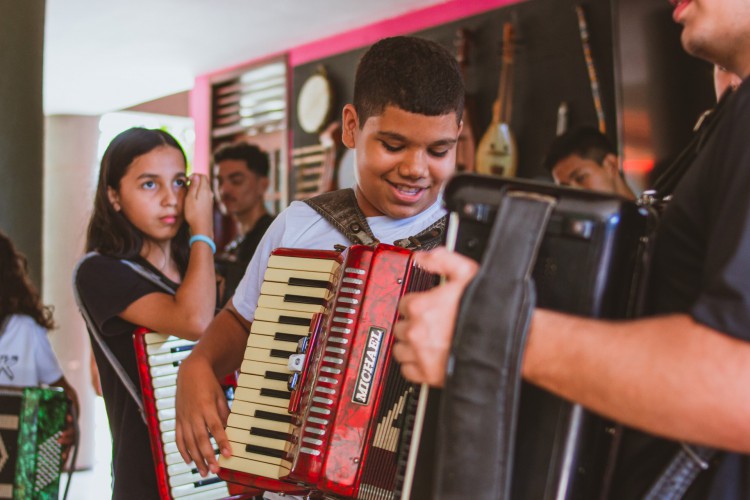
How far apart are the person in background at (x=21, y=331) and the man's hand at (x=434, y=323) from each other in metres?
2.79

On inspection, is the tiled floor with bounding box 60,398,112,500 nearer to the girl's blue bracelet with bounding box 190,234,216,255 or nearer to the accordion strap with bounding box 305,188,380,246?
the girl's blue bracelet with bounding box 190,234,216,255

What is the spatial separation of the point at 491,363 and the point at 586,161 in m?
3.46

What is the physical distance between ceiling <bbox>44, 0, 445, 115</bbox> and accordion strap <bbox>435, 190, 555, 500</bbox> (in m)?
5.49

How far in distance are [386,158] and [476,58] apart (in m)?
4.26

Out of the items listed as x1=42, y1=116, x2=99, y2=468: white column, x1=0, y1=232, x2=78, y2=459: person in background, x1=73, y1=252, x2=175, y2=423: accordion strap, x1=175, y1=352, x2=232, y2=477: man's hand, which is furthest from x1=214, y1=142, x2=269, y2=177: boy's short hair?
x1=175, y1=352, x2=232, y2=477: man's hand

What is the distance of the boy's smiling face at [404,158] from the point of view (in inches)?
73.1

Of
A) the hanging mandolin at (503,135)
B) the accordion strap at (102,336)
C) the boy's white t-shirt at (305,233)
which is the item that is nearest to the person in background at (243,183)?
the hanging mandolin at (503,135)

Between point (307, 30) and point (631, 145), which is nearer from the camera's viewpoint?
point (631, 145)

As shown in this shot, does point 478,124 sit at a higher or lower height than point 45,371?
higher

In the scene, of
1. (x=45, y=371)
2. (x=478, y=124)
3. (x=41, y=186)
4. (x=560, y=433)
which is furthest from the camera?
(x=478, y=124)

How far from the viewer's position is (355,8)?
21.5ft

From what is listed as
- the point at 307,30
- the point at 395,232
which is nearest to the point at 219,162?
the point at 307,30

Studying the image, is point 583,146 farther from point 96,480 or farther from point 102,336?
point 96,480

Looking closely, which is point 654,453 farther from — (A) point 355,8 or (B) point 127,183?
(A) point 355,8
